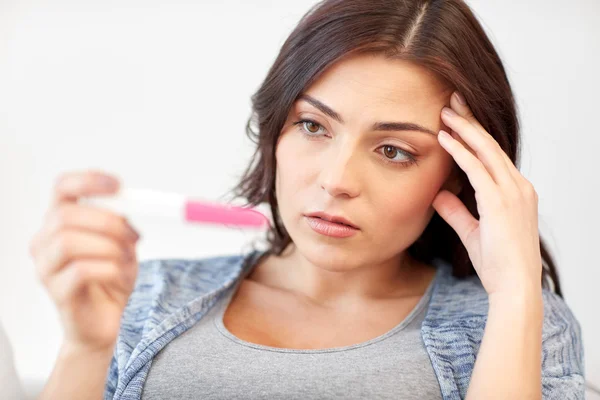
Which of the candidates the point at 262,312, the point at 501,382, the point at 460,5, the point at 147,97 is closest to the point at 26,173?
the point at 147,97

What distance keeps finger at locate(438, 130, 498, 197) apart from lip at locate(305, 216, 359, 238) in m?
0.23

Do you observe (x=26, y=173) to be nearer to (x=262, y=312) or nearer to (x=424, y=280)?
(x=262, y=312)

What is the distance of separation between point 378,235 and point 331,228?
103mm

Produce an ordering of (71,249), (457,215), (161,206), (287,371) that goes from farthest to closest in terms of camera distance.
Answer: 1. (457,215)
2. (287,371)
3. (161,206)
4. (71,249)

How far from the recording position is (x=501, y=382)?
4.05 feet

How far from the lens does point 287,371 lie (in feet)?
4.44

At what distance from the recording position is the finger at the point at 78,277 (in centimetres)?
100

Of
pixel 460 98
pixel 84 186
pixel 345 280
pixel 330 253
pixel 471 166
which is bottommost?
pixel 345 280

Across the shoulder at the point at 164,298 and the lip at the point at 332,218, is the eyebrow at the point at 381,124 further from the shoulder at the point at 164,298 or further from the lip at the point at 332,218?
the shoulder at the point at 164,298

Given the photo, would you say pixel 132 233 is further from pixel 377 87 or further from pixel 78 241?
pixel 377 87

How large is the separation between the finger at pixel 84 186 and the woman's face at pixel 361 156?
427 millimetres

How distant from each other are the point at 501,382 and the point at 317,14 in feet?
2.38

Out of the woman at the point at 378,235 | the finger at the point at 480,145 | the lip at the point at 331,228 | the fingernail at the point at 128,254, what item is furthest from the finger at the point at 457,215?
the fingernail at the point at 128,254

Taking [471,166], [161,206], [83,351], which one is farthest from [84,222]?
[471,166]
